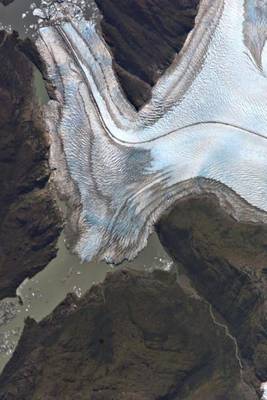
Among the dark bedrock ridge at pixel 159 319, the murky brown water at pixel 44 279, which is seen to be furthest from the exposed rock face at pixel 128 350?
the murky brown water at pixel 44 279

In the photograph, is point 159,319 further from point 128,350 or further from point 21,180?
point 21,180

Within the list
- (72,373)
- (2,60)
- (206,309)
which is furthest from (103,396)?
(2,60)

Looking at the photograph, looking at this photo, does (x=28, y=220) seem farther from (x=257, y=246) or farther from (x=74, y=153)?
(x=257, y=246)

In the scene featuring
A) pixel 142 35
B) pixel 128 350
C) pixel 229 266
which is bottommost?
pixel 128 350

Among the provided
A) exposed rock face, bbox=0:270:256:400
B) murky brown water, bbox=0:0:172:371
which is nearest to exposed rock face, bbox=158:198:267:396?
exposed rock face, bbox=0:270:256:400

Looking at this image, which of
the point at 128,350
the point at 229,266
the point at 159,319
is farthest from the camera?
the point at 229,266

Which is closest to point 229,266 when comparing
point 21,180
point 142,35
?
point 21,180
